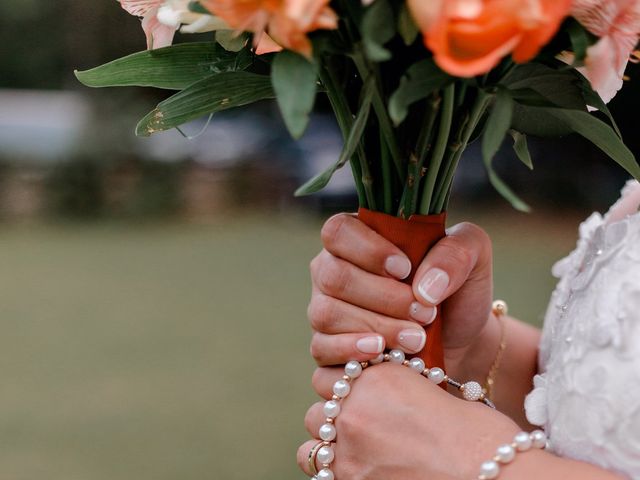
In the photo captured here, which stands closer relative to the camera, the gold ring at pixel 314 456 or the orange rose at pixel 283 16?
the orange rose at pixel 283 16

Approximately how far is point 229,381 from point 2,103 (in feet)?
22.8

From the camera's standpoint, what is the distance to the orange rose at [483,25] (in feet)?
2.10

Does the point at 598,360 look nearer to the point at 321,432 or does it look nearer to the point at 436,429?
the point at 436,429

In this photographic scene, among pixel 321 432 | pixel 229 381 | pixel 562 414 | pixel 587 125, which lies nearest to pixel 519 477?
pixel 562 414

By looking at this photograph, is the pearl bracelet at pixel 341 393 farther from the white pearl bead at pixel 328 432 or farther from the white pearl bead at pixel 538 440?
the white pearl bead at pixel 538 440

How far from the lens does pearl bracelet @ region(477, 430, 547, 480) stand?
794 millimetres

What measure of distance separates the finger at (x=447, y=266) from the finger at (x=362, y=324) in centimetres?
2

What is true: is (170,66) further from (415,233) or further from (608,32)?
(608,32)

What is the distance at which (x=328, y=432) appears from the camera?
3.01ft

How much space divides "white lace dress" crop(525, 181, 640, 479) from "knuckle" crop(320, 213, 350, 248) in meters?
0.25

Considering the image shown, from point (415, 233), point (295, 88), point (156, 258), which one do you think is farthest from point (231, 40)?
point (156, 258)

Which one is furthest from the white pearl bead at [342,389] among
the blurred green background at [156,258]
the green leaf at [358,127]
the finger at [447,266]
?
the blurred green background at [156,258]

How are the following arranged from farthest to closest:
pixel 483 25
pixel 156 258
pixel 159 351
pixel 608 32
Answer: pixel 156 258
pixel 159 351
pixel 608 32
pixel 483 25

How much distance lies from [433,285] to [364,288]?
71 mm
